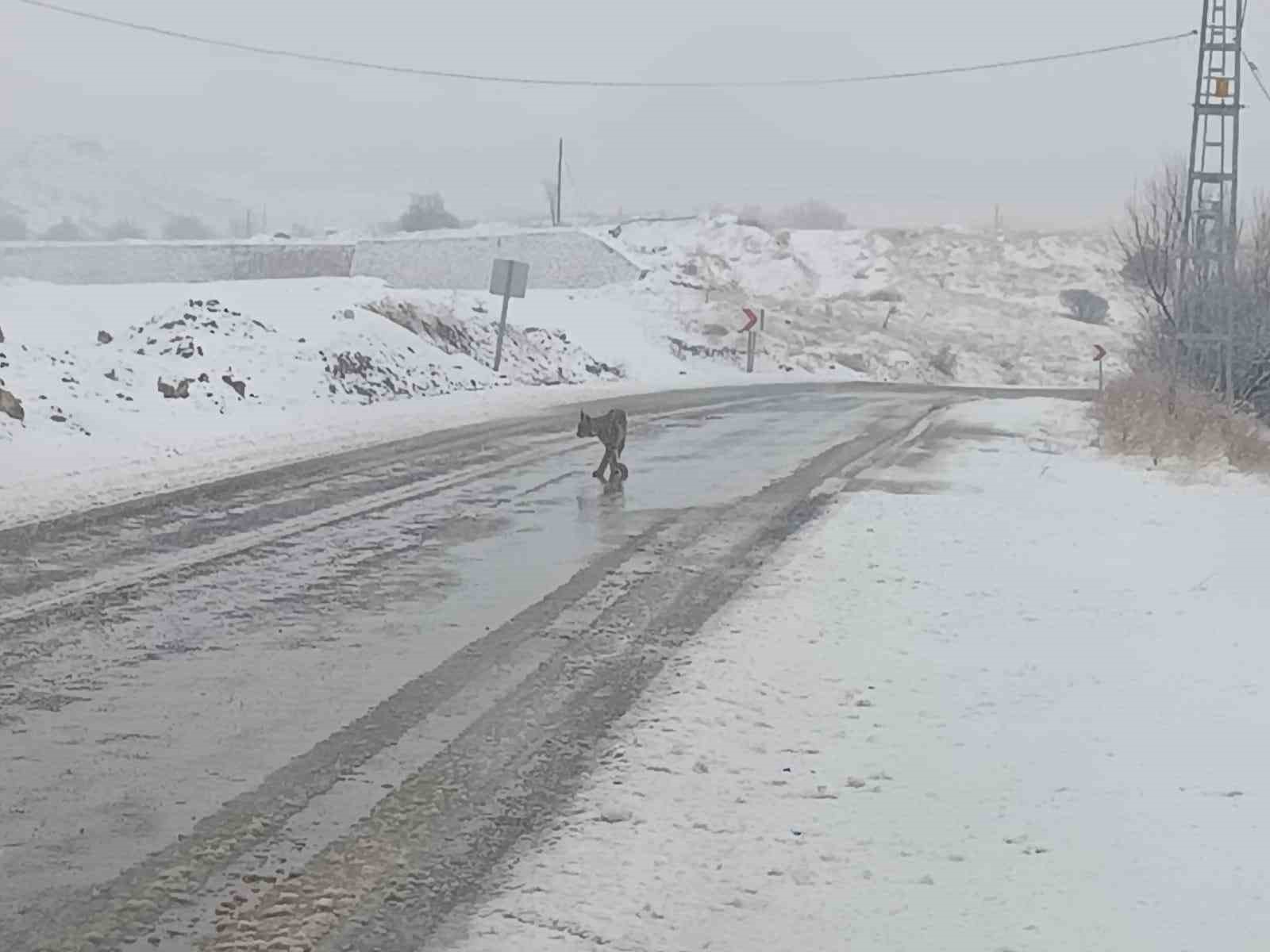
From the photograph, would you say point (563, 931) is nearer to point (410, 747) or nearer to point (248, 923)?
point (248, 923)

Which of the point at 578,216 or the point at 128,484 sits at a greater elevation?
the point at 578,216

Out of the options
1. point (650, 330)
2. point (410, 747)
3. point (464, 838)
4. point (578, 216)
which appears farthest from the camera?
point (578, 216)

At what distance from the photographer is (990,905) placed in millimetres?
4469

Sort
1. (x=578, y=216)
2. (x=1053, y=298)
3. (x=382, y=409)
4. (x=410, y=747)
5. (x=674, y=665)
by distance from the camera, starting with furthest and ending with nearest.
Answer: (x=578, y=216)
(x=1053, y=298)
(x=382, y=409)
(x=674, y=665)
(x=410, y=747)

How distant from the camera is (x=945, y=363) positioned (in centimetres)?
5469

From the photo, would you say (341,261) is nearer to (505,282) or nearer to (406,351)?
(505,282)

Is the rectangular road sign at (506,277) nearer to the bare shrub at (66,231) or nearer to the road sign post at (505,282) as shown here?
the road sign post at (505,282)

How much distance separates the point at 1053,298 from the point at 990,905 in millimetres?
80225

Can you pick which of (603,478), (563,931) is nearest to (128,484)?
(603,478)

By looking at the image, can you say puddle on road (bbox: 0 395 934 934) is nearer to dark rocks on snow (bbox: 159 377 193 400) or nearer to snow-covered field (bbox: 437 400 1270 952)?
snow-covered field (bbox: 437 400 1270 952)

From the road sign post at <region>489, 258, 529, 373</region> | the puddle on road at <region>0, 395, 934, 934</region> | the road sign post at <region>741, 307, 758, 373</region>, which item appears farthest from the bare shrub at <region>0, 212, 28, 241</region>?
the puddle on road at <region>0, 395, 934, 934</region>

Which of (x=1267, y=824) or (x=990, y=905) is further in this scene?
(x=1267, y=824)

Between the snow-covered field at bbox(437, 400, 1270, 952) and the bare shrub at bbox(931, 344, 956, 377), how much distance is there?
44.6 m

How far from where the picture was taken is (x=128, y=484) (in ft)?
43.3
